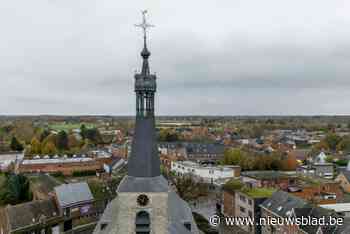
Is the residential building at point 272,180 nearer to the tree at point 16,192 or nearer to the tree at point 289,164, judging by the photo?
the tree at point 289,164

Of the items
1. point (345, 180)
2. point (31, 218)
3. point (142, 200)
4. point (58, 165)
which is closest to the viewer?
point (142, 200)

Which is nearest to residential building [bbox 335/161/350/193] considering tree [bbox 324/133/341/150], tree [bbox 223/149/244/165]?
tree [bbox 223/149/244/165]

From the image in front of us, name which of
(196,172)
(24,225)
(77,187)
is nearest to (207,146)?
(196,172)

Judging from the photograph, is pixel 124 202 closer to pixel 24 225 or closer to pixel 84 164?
pixel 24 225

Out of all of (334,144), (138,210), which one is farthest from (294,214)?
(334,144)

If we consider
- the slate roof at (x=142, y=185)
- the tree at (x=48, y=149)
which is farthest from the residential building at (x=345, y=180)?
the tree at (x=48, y=149)

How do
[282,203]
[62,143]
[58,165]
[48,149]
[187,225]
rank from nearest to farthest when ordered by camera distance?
[187,225], [282,203], [58,165], [48,149], [62,143]

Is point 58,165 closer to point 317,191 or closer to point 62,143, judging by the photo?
point 62,143
